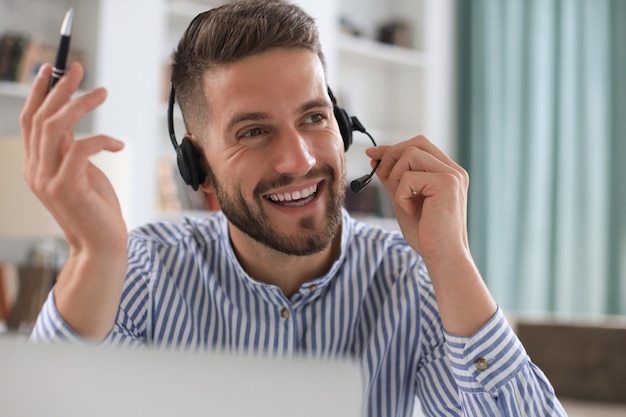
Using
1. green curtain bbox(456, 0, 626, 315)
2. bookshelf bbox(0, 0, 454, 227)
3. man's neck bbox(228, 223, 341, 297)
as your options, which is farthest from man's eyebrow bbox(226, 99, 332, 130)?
green curtain bbox(456, 0, 626, 315)

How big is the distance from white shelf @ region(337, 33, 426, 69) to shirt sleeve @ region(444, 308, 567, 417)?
10.2 ft

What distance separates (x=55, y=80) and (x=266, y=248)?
1.67 feet

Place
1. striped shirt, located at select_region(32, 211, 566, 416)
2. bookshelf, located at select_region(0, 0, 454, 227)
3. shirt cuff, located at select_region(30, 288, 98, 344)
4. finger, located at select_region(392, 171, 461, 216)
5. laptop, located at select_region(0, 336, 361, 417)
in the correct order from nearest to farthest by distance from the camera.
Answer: laptop, located at select_region(0, 336, 361, 417) → shirt cuff, located at select_region(30, 288, 98, 344) → finger, located at select_region(392, 171, 461, 216) → striped shirt, located at select_region(32, 211, 566, 416) → bookshelf, located at select_region(0, 0, 454, 227)

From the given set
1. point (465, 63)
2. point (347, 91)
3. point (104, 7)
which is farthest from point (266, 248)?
point (465, 63)

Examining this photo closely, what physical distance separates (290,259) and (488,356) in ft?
1.18

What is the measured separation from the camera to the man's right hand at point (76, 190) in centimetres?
72

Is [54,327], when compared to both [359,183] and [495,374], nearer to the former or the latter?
[359,183]

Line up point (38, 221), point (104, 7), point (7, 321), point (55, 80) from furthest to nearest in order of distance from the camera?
point (104, 7), point (7, 321), point (38, 221), point (55, 80)

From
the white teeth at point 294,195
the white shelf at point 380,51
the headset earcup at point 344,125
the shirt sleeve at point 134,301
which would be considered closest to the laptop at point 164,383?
the shirt sleeve at point 134,301

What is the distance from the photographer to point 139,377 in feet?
1.58

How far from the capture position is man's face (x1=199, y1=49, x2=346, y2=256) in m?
1.05

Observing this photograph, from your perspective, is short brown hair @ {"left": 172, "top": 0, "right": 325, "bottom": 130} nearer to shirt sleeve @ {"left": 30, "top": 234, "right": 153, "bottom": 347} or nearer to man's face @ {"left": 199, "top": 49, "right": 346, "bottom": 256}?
man's face @ {"left": 199, "top": 49, "right": 346, "bottom": 256}

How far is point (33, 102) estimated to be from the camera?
2.42 ft

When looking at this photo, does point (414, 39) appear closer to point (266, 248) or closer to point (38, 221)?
point (38, 221)
